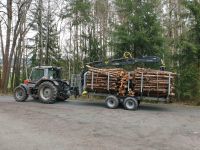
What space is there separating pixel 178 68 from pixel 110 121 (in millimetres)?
9271

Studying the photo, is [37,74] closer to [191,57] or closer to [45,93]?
[45,93]

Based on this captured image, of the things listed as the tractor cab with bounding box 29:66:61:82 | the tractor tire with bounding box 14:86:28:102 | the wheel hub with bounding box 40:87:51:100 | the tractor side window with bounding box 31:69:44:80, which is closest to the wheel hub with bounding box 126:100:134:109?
the wheel hub with bounding box 40:87:51:100

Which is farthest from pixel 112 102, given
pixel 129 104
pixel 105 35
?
pixel 105 35

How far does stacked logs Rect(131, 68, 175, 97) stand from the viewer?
17.0 meters

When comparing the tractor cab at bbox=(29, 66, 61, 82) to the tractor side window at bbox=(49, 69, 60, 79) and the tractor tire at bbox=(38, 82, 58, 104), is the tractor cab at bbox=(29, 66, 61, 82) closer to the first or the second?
the tractor side window at bbox=(49, 69, 60, 79)

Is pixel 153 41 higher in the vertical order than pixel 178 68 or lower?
higher

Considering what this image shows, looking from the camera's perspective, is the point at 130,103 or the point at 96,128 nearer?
the point at 96,128

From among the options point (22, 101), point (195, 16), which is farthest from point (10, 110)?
point (195, 16)

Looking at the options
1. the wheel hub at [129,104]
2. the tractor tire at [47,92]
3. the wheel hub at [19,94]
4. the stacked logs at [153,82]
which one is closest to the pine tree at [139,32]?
the stacked logs at [153,82]

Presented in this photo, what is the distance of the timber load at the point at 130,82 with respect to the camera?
17.1m

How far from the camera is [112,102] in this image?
18.0 meters

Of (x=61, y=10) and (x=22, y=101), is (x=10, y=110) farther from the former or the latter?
(x=61, y=10)

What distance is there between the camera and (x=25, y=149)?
8.92m

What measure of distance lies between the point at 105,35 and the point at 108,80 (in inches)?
635
